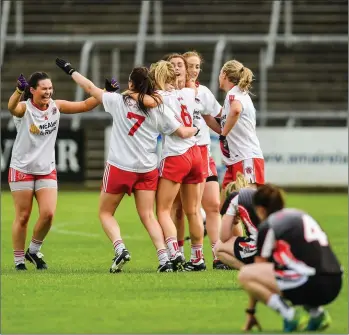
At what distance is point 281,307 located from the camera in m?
8.06

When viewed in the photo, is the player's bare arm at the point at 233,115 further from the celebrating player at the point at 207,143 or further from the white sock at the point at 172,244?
the white sock at the point at 172,244

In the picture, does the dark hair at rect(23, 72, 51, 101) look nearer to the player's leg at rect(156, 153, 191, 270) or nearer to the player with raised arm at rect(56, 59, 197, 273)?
the player with raised arm at rect(56, 59, 197, 273)

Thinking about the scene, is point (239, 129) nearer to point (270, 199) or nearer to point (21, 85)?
point (21, 85)

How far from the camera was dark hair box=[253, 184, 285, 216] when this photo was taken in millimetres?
8221

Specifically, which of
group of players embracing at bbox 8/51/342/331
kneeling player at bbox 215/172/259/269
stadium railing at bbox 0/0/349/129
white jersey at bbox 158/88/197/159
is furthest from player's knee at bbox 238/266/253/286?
stadium railing at bbox 0/0/349/129

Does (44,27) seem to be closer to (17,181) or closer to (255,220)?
(17,181)

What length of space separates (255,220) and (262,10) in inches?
869

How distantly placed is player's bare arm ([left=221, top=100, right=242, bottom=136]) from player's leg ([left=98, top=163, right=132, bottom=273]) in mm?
1235

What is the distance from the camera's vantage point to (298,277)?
26.5 ft

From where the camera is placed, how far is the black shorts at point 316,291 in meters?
8.07

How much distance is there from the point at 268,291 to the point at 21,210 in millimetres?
4654

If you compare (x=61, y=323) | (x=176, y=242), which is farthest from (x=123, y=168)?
(x=61, y=323)

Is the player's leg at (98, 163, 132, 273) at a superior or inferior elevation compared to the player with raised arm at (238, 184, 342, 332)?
inferior

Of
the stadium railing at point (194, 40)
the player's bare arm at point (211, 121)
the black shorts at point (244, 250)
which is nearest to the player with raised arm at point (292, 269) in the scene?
the black shorts at point (244, 250)
